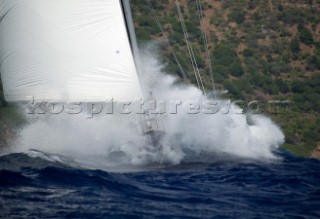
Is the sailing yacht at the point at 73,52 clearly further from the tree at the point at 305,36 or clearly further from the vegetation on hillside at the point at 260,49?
the tree at the point at 305,36

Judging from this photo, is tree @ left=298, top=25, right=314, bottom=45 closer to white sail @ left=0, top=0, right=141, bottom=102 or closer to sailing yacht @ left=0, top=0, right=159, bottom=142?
sailing yacht @ left=0, top=0, right=159, bottom=142

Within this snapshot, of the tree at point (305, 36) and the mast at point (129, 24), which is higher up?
the tree at point (305, 36)

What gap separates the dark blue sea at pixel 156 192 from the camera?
9703mm

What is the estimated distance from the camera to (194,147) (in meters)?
16.8

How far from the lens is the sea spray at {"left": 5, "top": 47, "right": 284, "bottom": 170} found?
587 inches

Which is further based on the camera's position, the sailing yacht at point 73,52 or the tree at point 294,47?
the tree at point 294,47

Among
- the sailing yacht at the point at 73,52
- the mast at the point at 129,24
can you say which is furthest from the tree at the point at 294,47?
the sailing yacht at the point at 73,52

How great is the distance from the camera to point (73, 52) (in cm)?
1411

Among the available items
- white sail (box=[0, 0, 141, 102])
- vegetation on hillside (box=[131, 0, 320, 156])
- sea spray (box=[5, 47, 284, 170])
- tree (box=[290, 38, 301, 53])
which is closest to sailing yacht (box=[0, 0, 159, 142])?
white sail (box=[0, 0, 141, 102])

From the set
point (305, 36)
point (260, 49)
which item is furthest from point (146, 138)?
point (305, 36)

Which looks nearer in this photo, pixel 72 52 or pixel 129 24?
pixel 72 52

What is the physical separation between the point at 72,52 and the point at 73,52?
0.02 metres

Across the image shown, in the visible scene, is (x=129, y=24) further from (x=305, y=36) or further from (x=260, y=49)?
(x=305, y=36)

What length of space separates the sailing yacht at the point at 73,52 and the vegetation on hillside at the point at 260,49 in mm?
16070
